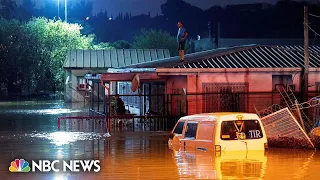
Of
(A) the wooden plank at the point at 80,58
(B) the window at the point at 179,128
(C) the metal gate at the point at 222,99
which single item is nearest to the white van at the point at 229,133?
(B) the window at the point at 179,128

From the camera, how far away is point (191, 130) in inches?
777

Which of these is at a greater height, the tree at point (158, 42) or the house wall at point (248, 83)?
the tree at point (158, 42)

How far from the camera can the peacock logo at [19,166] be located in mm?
17141

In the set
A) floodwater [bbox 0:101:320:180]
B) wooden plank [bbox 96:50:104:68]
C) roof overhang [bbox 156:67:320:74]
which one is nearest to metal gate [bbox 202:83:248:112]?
roof overhang [bbox 156:67:320:74]

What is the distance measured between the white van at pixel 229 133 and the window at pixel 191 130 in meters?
0.09

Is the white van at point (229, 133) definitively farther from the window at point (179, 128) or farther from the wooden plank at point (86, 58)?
the wooden plank at point (86, 58)

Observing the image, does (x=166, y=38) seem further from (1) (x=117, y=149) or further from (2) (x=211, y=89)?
(1) (x=117, y=149)

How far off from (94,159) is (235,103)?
1298cm

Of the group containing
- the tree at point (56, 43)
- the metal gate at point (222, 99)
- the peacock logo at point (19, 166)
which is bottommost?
the peacock logo at point (19, 166)

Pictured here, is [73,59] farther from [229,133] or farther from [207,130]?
[229,133]

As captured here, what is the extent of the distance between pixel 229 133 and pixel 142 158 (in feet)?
9.23

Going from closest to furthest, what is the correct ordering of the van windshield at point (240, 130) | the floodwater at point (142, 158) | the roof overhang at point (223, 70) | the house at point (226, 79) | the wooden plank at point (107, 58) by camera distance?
the floodwater at point (142, 158), the van windshield at point (240, 130), the roof overhang at point (223, 70), the house at point (226, 79), the wooden plank at point (107, 58)

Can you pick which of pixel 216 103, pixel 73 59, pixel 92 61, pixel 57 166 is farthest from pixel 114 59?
pixel 57 166

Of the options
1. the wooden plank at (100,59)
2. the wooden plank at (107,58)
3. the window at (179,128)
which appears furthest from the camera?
the wooden plank at (107,58)
